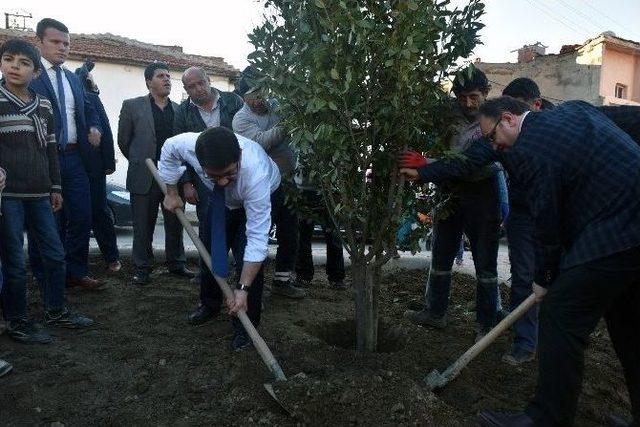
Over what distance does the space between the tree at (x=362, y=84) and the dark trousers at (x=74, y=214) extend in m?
2.35

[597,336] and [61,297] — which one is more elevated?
[61,297]

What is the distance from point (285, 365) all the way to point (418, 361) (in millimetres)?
875

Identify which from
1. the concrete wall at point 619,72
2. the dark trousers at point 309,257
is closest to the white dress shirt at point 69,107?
the dark trousers at point 309,257

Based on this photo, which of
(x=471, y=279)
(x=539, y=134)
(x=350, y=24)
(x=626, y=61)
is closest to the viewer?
(x=539, y=134)

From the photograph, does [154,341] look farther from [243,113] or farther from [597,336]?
[597,336]

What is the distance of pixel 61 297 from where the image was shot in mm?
3664

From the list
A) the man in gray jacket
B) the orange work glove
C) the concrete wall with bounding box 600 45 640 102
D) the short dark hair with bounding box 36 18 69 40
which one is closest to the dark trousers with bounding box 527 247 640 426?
the orange work glove

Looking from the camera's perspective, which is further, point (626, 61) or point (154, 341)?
point (626, 61)

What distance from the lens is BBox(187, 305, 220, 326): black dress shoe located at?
12.6ft

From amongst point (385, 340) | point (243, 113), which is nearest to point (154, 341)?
point (385, 340)

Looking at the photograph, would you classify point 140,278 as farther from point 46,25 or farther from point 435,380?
point 435,380

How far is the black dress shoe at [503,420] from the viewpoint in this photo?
2496 mm

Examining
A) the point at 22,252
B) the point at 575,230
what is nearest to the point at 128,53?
the point at 22,252

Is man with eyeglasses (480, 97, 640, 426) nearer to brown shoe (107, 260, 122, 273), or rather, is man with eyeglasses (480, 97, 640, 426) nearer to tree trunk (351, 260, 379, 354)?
tree trunk (351, 260, 379, 354)
